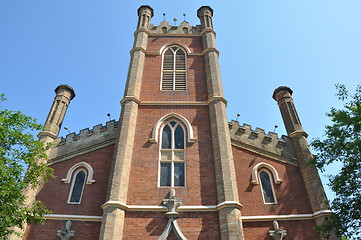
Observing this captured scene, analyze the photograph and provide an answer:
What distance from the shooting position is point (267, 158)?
44.2 ft

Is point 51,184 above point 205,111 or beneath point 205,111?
beneath

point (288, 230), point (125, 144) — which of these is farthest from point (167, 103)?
point (288, 230)

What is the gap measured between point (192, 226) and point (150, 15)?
1584 centimetres

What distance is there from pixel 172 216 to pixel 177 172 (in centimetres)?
213

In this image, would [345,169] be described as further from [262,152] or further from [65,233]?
[65,233]

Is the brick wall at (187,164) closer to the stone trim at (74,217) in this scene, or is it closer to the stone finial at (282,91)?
the stone trim at (74,217)

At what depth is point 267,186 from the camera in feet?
41.4

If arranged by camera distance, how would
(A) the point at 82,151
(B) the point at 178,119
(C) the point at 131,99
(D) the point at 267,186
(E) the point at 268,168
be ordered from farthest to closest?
(C) the point at 131,99, (B) the point at 178,119, (A) the point at 82,151, (E) the point at 268,168, (D) the point at 267,186

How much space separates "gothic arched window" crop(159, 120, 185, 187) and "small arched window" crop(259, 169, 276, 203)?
360 cm

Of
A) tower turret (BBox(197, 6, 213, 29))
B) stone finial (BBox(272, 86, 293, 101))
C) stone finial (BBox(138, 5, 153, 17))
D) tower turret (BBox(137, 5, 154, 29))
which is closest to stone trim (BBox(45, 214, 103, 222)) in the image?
stone finial (BBox(272, 86, 293, 101))

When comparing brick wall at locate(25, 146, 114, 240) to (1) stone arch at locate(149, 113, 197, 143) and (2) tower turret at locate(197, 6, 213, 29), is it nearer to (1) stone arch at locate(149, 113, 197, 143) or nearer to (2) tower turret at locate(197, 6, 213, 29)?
(1) stone arch at locate(149, 113, 197, 143)

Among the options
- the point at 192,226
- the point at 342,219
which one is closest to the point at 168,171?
the point at 192,226

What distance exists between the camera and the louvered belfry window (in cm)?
1596

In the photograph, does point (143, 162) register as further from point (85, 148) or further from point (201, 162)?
point (85, 148)
